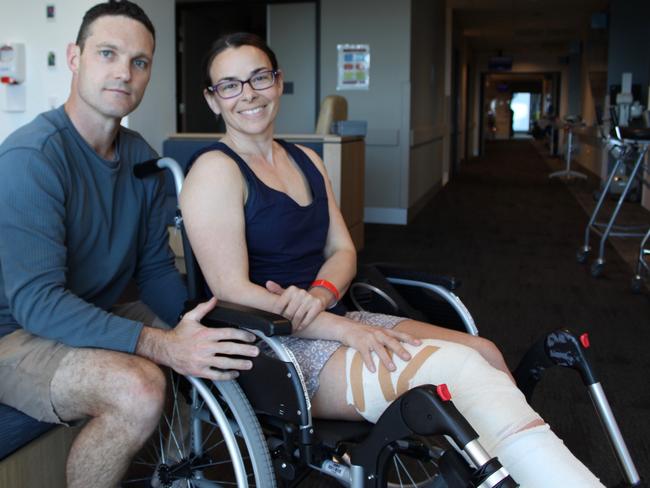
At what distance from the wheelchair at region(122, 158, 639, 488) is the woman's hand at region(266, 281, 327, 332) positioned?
100 millimetres

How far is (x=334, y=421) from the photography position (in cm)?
148

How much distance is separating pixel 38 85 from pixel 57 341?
3.16 m

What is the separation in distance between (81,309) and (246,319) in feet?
1.11

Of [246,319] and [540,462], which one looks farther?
[246,319]

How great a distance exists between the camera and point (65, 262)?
1506mm

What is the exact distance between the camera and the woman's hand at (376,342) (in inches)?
56.9

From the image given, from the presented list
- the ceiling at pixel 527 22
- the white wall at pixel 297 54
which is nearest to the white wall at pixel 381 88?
the white wall at pixel 297 54

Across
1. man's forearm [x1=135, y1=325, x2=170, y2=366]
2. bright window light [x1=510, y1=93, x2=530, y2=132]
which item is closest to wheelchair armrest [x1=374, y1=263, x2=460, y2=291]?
man's forearm [x1=135, y1=325, x2=170, y2=366]

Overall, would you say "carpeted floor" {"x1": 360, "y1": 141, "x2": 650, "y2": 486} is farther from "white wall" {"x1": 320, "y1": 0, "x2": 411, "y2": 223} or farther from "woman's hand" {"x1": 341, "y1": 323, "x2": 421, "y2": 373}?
"woman's hand" {"x1": 341, "y1": 323, "x2": 421, "y2": 373}

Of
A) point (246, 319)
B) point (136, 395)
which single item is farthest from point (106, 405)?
point (246, 319)

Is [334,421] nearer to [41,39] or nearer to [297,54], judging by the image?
[41,39]

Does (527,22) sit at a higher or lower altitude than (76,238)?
higher

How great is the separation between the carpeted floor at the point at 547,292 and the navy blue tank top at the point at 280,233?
1124 mm

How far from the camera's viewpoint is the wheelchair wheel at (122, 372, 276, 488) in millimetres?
1390
